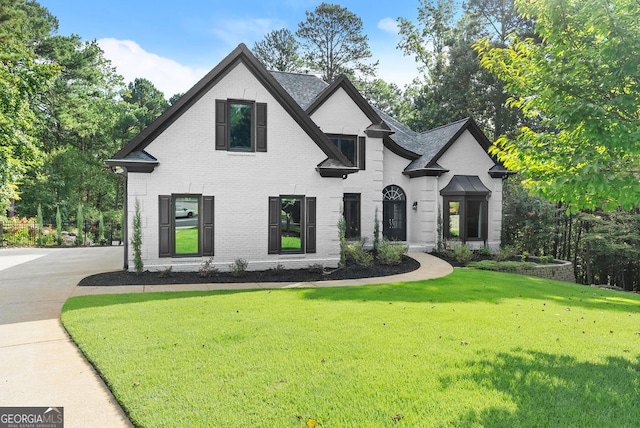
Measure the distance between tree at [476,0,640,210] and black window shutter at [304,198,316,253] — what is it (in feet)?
25.3

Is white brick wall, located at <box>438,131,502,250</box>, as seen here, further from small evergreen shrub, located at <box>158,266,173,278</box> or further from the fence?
the fence

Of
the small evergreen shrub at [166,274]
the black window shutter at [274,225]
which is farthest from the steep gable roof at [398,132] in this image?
the small evergreen shrub at [166,274]

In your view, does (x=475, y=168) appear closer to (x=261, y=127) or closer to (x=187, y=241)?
(x=261, y=127)

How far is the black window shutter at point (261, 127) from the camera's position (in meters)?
13.2

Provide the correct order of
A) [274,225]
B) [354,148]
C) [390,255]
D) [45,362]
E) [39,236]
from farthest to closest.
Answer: [39,236]
[354,148]
[390,255]
[274,225]
[45,362]

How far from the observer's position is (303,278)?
40.1 feet

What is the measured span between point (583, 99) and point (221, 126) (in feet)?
33.8

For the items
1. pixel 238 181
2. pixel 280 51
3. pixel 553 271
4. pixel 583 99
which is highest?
pixel 280 51

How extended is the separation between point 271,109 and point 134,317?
860cm

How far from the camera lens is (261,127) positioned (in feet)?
43.3

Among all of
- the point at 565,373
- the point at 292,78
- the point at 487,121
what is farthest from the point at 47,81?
the point at 487,121

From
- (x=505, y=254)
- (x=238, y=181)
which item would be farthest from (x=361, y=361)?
(x=505, y=254)

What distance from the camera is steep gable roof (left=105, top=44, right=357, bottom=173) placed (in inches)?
465

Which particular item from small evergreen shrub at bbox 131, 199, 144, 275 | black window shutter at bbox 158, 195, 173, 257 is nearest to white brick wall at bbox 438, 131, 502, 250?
black window shutter at bbox 158, 195, 173, 257
